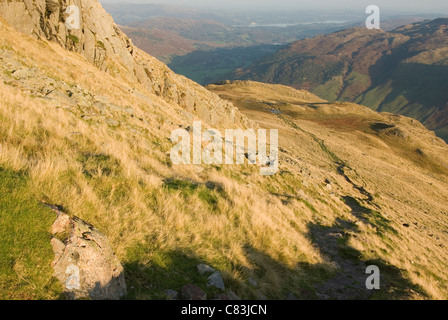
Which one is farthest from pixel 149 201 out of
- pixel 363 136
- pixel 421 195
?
pixel 363 136

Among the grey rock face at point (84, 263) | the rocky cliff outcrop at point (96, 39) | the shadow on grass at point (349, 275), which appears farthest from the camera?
the rocky cliff outcrop at point (96, 39)

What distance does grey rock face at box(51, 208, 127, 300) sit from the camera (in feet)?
12.8

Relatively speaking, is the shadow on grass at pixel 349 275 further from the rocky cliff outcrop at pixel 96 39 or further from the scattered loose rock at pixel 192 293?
the rocky cliff outcrop at pixel 96 39

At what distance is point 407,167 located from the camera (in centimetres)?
4897

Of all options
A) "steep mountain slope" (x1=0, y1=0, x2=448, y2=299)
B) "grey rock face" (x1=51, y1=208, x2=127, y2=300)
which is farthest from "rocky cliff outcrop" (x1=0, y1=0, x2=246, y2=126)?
"grey rock face" (x1=51, y1=208, x2=127, y2=300)

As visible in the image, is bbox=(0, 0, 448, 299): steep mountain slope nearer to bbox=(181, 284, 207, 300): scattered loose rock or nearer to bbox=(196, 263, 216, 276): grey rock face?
bbox=(196, 263, 216, 276): grey rock face

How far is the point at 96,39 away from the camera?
29672mm

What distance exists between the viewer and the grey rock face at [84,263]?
3.89m

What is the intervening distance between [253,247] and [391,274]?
5.25m

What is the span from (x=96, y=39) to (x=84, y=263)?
1279 inches

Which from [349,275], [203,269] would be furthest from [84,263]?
[349,275]

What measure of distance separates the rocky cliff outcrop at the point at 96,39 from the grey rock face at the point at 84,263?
1133 inches

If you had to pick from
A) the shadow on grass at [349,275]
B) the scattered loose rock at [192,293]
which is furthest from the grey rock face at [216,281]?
the shadow on grass at [349,275]
